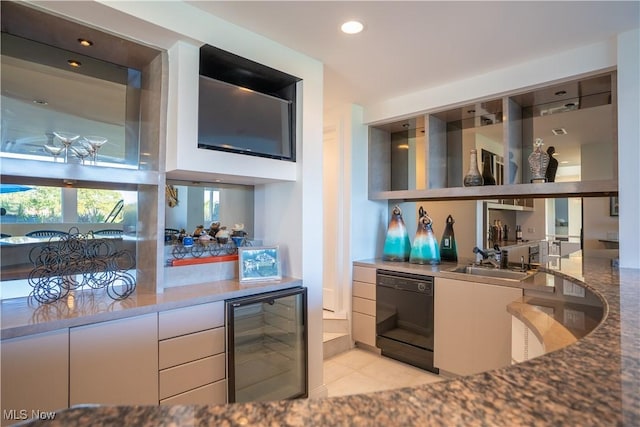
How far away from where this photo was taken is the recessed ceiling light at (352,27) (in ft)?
6.61

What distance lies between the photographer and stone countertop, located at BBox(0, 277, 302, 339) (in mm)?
1421

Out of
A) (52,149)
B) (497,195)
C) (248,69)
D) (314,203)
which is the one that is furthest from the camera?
(497,195)

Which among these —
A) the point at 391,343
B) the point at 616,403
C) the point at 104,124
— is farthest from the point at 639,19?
the point at 104,124

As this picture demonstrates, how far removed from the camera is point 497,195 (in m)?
2.79

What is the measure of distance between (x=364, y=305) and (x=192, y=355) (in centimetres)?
189

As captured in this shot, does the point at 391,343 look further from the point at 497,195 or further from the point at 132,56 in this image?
the point at 132,56

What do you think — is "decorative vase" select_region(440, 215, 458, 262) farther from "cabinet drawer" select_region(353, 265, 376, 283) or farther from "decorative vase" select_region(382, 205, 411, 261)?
"cabinet drawer" select_region(353, 265, 376, 283)

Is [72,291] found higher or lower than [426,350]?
higher

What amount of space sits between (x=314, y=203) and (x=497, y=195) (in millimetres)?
1585

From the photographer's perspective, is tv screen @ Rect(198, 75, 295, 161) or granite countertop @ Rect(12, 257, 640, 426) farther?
tv screen @ Rect(198, 75, 295, 161)

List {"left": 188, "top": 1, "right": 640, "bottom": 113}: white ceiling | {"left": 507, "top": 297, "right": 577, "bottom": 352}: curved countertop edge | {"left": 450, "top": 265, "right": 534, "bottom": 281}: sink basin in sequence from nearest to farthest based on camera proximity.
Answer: {"left": 507, "top": 297, "right": 577, "bottom": 352}: curved countertop edge < {"left": 188, "top": 1, "right": 640, "bottom": 113}: white ceiling < {"left": 450, "top": 265, "right": 534, "bottom": 281}: sink basin

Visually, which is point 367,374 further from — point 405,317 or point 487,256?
point 487,256

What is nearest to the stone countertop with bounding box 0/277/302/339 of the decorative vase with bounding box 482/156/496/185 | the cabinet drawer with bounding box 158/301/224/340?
the cabinet drawer with bounding box 158/301/224/340

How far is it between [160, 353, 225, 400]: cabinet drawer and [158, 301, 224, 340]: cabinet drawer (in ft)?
0.59
